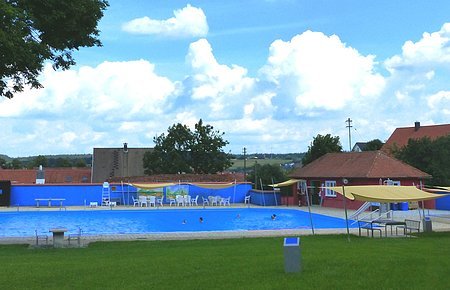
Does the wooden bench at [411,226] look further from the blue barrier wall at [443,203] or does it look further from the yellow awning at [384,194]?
the blue barrier wall at [443,203]

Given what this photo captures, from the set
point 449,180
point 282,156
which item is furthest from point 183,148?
point 282,156

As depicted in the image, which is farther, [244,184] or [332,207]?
[244,184]

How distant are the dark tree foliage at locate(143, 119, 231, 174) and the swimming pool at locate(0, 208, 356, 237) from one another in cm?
2010

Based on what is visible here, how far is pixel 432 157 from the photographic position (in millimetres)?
35062

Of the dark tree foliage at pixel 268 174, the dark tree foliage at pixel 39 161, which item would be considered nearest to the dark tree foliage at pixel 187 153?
the dark tree foliage at pixel 268 174

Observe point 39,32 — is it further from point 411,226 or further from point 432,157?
point 432,157

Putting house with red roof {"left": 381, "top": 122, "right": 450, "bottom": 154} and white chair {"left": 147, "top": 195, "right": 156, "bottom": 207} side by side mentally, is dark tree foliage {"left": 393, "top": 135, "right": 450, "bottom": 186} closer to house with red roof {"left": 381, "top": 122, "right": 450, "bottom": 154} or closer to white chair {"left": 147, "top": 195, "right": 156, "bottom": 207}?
white chair {"left": 147, "top": 195, "right": 156, "bottom": 207}

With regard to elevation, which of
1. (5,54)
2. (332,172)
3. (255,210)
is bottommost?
(255,210)

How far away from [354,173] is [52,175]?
4629 centimetres

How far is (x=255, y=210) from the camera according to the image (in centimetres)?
3341

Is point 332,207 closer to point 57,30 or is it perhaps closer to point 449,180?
point 449,180

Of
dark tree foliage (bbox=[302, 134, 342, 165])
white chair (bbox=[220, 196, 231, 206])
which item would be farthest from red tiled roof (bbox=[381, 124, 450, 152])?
white chair (bbox=[220, 196, 231, 206])

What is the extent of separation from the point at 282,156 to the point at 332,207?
53.8 metres

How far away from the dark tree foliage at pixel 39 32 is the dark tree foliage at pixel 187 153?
3752cm
